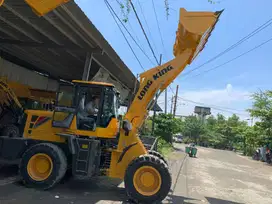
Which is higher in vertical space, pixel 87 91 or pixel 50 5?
pixel 50 5

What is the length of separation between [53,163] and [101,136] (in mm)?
1377

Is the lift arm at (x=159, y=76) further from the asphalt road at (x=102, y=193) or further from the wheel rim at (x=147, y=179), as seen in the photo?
the asphalt road at (x=102, y=193)

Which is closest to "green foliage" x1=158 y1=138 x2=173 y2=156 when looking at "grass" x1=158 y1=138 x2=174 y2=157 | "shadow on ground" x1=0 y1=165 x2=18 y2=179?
"grass" x1=158 y1=138 x2=174 y2=157

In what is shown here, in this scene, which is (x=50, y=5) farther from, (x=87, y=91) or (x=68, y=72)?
(x=68, y=72)

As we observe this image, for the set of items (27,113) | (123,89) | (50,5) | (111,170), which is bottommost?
(111,170)

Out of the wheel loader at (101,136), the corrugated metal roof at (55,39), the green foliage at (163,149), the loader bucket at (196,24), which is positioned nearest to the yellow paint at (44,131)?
the wheel loader at (101,136)

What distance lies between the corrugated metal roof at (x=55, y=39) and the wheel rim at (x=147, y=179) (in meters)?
5.09

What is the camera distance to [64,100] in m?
8.03

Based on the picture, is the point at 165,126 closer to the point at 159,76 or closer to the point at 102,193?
the point at 159,76

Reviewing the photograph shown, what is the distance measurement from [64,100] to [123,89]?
14.0 m

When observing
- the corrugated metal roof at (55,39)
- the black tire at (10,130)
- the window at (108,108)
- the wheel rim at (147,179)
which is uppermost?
the corrugated metal roof at (55,39)

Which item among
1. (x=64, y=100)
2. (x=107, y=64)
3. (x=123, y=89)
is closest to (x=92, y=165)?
(x=64, y=100)

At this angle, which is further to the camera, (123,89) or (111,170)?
(123,89)

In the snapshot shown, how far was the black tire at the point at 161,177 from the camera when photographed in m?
7.11
